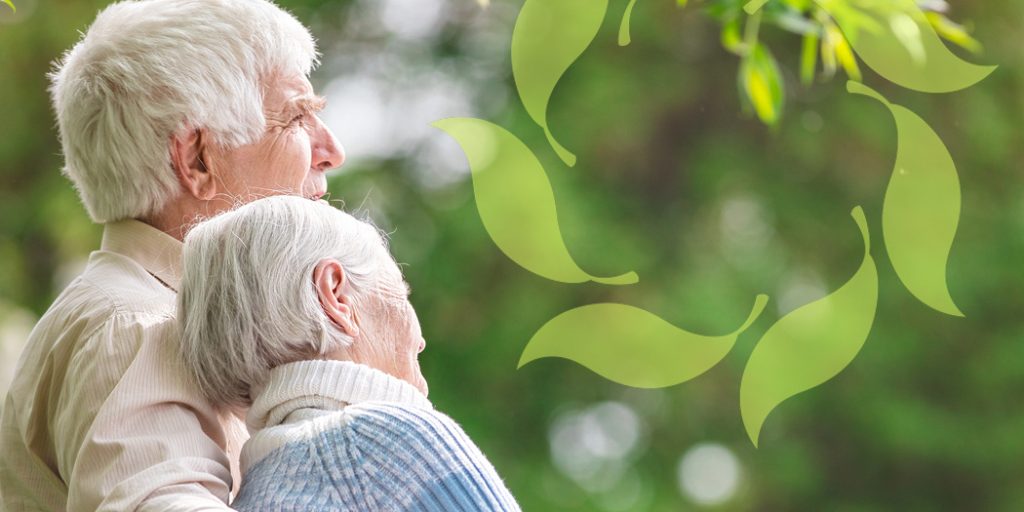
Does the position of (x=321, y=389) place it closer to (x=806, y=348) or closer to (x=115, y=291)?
(x=115, y=291)

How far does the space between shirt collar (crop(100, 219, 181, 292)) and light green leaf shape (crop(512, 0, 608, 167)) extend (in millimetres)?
3084

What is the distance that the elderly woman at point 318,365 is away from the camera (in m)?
1.20

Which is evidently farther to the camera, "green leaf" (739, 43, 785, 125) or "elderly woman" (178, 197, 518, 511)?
"green leaf" (739, 43, 785, 125)

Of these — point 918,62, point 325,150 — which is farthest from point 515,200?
point 325,150

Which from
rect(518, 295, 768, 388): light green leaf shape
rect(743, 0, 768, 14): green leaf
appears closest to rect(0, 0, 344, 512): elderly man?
rect(743, 0, 768, 14): green leaf

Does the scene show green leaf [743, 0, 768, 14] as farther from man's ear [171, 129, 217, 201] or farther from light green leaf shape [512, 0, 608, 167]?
light green leaf shape [512, 0, 608, 167]

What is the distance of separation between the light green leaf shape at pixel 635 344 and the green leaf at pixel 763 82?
284 cm

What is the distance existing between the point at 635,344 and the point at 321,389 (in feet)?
12.4

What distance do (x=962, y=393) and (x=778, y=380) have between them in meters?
0.91

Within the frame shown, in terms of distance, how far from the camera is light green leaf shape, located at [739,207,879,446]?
16.7ft

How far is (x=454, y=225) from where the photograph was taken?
525cm

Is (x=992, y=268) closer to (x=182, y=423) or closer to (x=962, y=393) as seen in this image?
(x=962, y=393)

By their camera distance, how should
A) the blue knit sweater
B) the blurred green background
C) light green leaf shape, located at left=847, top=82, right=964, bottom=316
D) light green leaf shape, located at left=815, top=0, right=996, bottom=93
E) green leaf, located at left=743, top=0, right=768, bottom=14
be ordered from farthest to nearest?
the blurred green background, light green leaf shape, located at left=847, top=82, right=964, bottom=316, light green leaf shape, located at left=815, top=0, right=996, bottom=93, green leaf, located at left=743, top=0, right=768, bottom=14, the blue knit sweater

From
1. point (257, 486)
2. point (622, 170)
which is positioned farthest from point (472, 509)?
point (622, 170)
